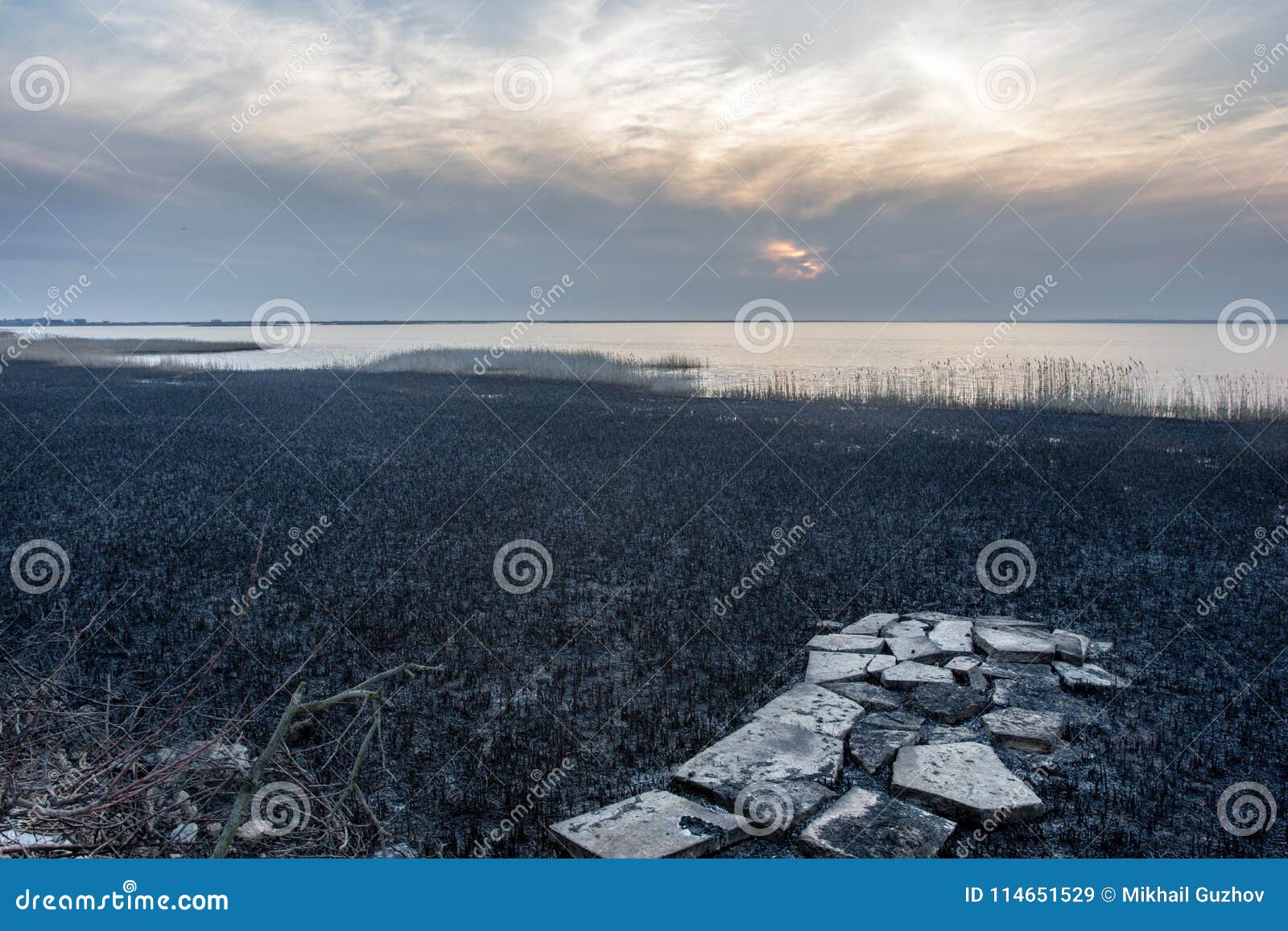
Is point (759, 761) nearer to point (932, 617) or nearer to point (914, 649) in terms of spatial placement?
point (914, 649)

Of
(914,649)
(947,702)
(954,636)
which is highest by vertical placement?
(954,636)

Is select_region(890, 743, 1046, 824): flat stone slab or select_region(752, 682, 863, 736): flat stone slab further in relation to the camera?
select_region(752, 682, 863, 736): flat stone slab

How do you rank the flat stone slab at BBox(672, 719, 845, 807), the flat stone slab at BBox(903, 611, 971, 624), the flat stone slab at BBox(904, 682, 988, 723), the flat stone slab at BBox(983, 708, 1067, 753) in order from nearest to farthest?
the flat stone slab at BBox(672, 719, 845, 807) → the flat stone slab at BBox(983, 708, 1067, 753) → the flat stone slab at BBox(904, 682, 988, 723) → the flat stone slab at BBox(903, 611, 971, 624)

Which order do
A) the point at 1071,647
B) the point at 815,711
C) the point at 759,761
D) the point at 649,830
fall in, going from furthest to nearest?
the point at 1071,647
the point at 815,711
the point at 759,761
the point at 649,830

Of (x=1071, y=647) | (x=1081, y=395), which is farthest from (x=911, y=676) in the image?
(x=1081, y=395)

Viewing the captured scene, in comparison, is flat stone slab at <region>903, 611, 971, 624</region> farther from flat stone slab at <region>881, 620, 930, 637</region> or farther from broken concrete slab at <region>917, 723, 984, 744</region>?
broken concrete slab at <region>917, 723, 984, 744</region>

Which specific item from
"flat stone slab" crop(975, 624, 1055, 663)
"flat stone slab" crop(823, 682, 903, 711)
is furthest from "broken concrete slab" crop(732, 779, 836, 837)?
"flat stone slab" crop(975, 624, 1055, 663)

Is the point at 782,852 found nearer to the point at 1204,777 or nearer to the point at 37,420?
the point at 1204,777
